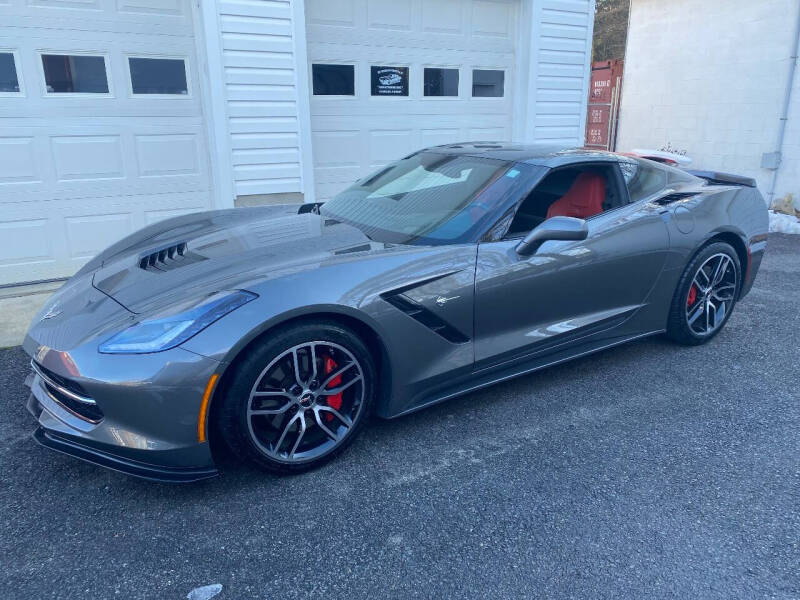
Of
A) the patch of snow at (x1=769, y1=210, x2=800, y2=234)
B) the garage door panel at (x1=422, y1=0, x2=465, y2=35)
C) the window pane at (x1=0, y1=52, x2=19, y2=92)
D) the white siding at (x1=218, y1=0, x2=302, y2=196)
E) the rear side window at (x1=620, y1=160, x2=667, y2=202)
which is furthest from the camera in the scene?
the patch of snow at (x1=769, y1=210, x2=800, y2=234)

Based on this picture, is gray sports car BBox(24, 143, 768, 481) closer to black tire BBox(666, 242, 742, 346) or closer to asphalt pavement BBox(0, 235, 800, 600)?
black tire BBox(666, 242, 742, 346)

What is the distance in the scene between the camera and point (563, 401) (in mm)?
3311

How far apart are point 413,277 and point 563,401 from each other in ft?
4.00

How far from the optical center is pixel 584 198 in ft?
11.7

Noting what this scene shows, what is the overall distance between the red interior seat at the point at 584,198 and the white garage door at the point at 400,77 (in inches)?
140

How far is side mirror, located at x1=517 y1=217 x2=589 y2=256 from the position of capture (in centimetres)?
291

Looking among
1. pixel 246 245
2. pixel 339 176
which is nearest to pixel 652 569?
pixel 246 245

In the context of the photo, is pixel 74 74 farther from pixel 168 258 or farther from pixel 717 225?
pixel 717 225

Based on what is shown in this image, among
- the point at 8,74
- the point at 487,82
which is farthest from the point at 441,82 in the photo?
the point at 8,74

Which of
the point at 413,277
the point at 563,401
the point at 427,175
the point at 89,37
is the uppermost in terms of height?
the point at 89,37

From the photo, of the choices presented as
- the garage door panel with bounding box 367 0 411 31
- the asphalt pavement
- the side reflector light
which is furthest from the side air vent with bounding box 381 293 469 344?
the garage door panel with bounding box 367 0 411 31

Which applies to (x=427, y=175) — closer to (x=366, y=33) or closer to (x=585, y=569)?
(x=585, y=569)

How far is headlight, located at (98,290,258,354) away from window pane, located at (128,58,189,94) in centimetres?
404

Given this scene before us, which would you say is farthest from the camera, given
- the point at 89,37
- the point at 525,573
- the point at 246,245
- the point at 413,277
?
the point at 89,37
